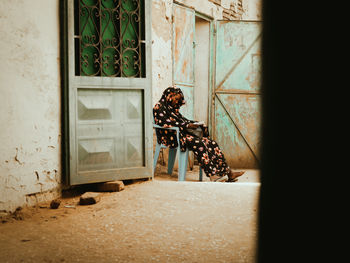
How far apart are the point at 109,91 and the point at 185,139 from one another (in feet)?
5.78

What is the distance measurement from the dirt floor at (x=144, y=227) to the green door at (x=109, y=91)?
1.02 feet

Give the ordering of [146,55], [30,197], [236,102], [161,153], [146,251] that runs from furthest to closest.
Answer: [236,102] < [161,153] < [146,55] < [30,197] < [146,251]

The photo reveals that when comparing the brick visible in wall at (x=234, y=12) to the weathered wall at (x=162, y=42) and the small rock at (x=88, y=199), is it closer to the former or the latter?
the weathered wall at (x=162, y=42)

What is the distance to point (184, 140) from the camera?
5410 millimetres

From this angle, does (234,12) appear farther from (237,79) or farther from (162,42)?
(162,42)

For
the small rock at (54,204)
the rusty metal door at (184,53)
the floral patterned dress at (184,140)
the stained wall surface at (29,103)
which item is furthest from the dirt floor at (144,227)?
the rusty metal door at (184,53)

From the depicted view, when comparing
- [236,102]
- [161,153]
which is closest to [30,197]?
[161,153]

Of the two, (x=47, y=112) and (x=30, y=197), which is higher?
(x=47, y=112)

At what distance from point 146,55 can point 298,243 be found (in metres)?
3.78

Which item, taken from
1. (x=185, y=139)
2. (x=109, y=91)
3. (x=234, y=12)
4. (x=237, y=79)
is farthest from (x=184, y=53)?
(x=109, y=91)

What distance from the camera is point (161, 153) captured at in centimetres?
621

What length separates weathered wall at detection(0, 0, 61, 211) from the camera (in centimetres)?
316

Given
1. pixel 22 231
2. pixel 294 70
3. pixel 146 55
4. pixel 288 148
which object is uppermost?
pixel 146 55

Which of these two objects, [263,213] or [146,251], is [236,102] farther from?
[263,213]
